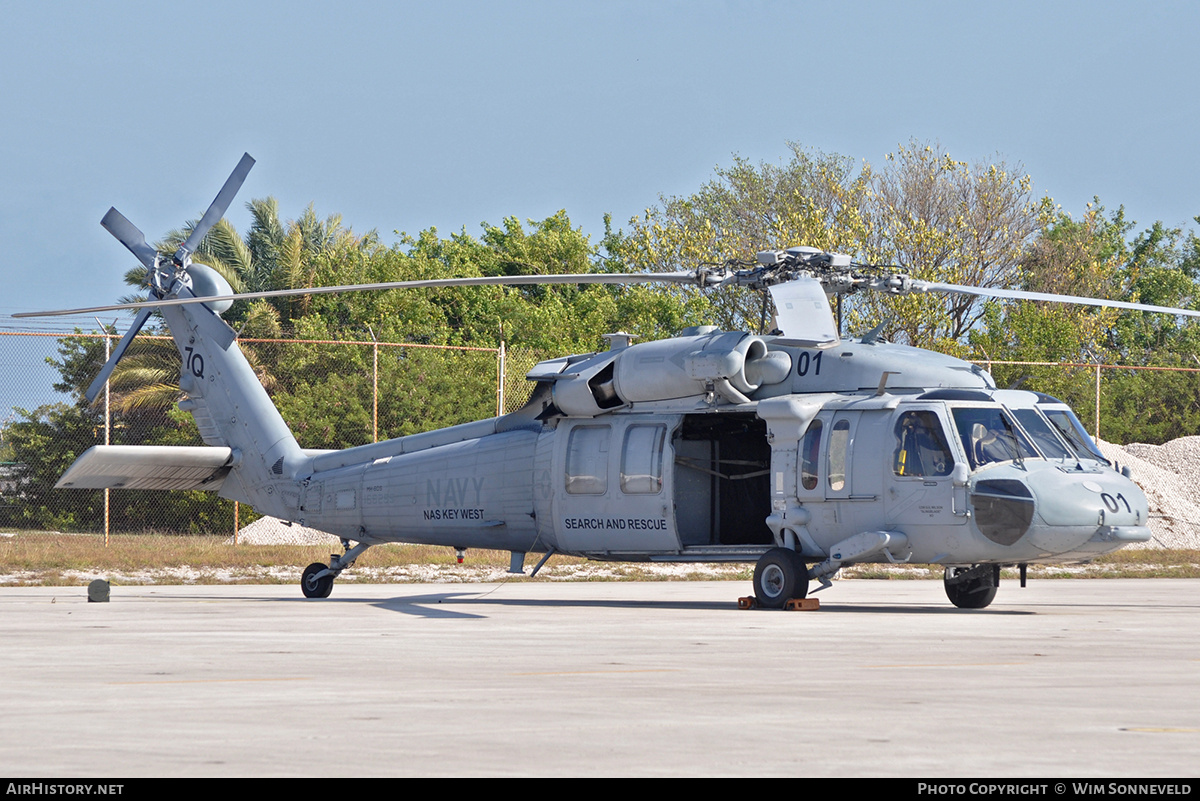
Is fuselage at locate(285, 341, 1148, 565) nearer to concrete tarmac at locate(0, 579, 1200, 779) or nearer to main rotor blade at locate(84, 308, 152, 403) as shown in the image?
concrete tarmac at locate(0, 579, 1200, 779)

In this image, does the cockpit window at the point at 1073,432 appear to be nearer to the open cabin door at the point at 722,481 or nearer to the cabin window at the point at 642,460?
the open cabin door at the point at 722,481

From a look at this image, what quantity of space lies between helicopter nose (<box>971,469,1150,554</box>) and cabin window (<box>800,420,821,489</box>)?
186 centimetres

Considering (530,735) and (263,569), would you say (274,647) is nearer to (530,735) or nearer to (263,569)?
(530,735)

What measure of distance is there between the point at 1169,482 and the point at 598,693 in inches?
1163

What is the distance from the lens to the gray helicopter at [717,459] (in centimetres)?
1560

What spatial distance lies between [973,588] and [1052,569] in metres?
12.0

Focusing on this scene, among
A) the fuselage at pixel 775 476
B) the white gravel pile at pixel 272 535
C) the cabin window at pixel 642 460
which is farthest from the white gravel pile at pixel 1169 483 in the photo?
the cabin window at pixel 642 460

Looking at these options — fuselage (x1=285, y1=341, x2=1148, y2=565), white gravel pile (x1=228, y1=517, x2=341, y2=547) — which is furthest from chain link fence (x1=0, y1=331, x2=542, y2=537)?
fuselage (x1=285, y1=341, x2=1148, y2=565)

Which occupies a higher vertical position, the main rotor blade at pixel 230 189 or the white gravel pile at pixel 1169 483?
the main rotor blade at pixel 230 189

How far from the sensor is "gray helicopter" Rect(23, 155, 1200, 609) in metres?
15.6

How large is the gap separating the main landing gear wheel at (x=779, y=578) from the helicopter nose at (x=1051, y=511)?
2.04 meters

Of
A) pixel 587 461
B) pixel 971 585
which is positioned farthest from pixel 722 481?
pixel 971 585

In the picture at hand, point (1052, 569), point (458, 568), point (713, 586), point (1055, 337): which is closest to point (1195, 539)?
point (1052, 569)

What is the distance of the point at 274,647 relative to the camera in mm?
11508
